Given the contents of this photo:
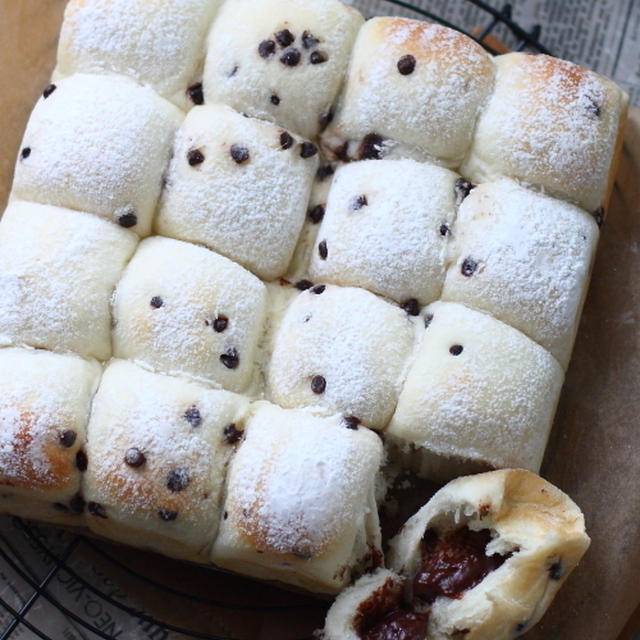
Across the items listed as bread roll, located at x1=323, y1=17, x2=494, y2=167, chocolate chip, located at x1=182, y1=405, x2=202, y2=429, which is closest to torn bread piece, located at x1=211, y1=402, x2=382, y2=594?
chocolate chip, located at x1=182, y1=405, x2=202, y2=429

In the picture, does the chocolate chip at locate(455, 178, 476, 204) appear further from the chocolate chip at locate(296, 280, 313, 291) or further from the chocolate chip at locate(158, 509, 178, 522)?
the chocolate chip at locate(158, 509, 178, 522)

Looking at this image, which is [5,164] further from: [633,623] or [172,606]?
[633,623]

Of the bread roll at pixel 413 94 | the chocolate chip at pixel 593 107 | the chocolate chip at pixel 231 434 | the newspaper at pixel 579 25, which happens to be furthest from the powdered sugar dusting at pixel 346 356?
the newspaper at pixel 579 25

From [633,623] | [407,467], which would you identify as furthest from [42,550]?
[633,623]

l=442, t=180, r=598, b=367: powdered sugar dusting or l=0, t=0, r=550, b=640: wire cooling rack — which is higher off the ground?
l=442, t=180, r=598, b=367: powdered sugar dusting

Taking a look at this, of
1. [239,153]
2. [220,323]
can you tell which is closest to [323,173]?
[239,153]

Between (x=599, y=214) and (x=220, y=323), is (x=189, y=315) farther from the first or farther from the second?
(x=599, y=214)

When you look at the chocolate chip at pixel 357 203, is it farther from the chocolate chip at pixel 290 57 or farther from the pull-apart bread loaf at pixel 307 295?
the chocolate chip at pixel 290 57
